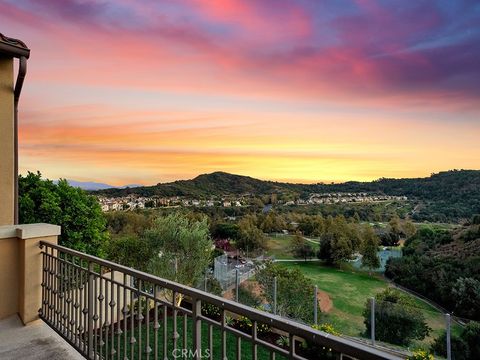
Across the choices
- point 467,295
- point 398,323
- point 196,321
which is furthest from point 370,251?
point 196,321

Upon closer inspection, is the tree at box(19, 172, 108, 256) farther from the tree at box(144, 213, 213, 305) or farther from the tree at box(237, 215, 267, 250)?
the tree at box(237, 215, 267, 250)

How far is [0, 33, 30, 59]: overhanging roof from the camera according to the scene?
175 inches

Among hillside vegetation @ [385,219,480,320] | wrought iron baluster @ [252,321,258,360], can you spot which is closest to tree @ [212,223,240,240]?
hillside vegetation @ [385,219,480,320]

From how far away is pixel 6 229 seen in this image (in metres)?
3.38

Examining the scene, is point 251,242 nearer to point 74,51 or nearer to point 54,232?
point 74,51

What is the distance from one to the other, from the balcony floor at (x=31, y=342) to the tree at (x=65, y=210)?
3.29 meters

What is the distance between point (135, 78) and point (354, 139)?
11.8m

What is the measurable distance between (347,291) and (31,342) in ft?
82.1

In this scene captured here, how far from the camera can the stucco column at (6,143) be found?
4.61 m

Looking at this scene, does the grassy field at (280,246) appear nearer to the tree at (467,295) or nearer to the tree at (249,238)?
the tree at (249,238)

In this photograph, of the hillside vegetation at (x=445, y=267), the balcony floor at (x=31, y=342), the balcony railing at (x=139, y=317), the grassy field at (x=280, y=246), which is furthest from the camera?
the grassy field at (x=280, y=246)

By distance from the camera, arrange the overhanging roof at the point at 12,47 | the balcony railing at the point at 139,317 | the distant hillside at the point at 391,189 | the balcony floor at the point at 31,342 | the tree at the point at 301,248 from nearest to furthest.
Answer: the balcony railing at the point at 139,317 → the balcony floor at the point at 31,342 → the overhanging roof at the point at 12,47 → the distant hillside at the point at 391,189 → the tree at the point at 301,248

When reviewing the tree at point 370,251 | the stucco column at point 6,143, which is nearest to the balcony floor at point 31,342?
the stucco column at point 6,143

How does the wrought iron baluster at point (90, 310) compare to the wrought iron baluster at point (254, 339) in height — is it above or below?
below
